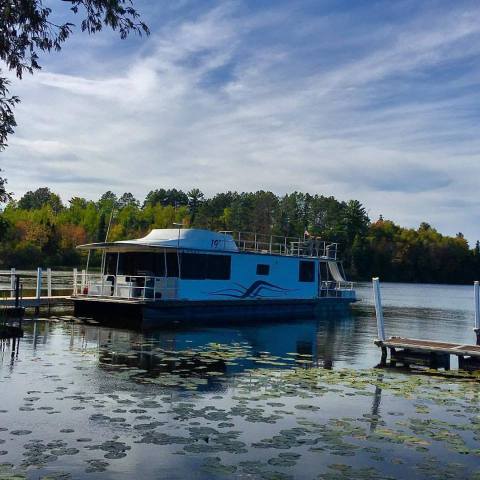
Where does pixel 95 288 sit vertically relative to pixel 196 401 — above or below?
above

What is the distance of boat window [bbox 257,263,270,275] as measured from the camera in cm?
3180

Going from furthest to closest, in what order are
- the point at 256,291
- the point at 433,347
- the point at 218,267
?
the point at 256,291, the point at 218,267, the point at 433,347

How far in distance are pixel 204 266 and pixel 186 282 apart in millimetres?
1434

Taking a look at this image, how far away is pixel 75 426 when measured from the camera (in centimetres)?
960

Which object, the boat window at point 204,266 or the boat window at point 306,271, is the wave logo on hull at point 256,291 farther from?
the boat window at point 306,271

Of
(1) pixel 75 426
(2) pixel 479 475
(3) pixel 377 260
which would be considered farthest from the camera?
(3) pixel 377 260

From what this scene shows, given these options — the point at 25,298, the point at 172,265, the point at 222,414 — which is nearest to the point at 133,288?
the point at 172,265

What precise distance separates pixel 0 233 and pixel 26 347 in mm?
11521

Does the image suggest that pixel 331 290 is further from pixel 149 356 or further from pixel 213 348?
pixel 149 356

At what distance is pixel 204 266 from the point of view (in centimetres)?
2883

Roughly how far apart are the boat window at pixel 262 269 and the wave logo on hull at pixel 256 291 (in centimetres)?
47

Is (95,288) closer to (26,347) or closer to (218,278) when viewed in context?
(218,278)

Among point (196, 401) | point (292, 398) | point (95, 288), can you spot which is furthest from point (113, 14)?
point (95, 288)

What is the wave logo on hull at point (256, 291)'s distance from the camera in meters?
30.1
